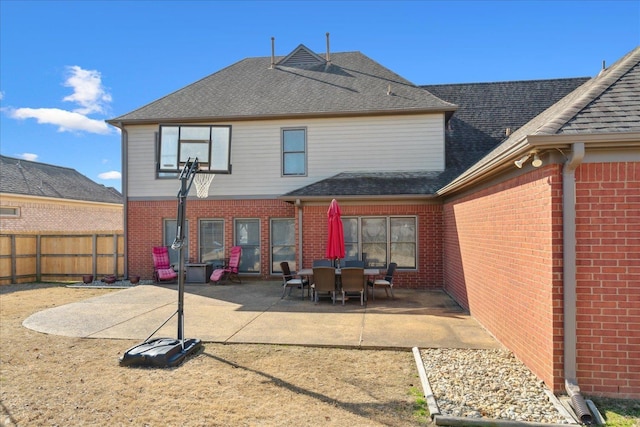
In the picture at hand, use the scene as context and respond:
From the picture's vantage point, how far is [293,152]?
13562 millimetres

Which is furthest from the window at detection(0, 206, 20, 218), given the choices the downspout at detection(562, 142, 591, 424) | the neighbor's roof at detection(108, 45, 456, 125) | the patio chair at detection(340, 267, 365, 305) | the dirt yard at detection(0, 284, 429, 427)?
the downspout at detection(562, 142, 591, 424)

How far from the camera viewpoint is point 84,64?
47.1 ft

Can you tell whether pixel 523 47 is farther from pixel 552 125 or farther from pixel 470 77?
pixel 552 125

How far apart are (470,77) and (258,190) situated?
10850 millimetres

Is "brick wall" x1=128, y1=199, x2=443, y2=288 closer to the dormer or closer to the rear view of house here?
the rear view of house

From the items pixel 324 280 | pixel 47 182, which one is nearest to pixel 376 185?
pixel 324 280

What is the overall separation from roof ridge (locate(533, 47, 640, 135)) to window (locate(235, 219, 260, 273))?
10.4 m

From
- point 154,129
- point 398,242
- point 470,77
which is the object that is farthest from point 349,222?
point 470,77

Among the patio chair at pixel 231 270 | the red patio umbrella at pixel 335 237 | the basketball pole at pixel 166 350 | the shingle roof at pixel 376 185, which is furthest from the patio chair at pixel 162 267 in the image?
the basketball pole at pixel 166 350

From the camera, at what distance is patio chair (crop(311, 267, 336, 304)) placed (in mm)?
9516

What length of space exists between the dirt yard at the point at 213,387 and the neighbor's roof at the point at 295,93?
29.3 feet

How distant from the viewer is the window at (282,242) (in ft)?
44.5

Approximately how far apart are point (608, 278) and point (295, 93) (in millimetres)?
12208

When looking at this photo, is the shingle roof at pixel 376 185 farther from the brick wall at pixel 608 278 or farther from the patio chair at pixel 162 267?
the brick wall at pixel 608 278
